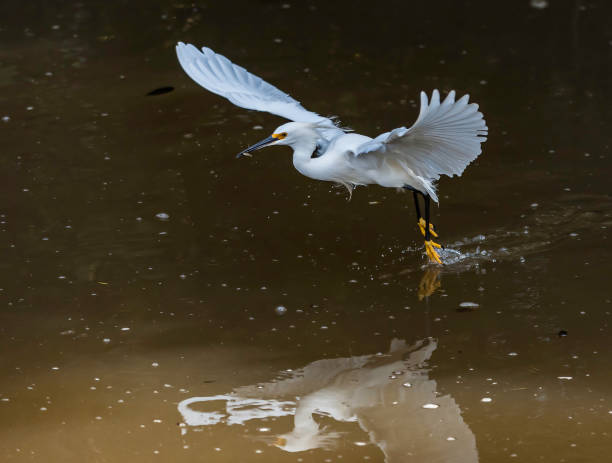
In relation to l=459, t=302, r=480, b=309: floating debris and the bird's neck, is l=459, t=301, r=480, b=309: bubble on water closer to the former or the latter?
l=459, t=302, r=480, b=309: floating debris

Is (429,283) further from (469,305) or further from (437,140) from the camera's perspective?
(437,140)

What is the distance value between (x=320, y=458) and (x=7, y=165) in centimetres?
306

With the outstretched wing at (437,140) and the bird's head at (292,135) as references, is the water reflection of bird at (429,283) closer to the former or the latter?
the outstretched wing at (437,140)

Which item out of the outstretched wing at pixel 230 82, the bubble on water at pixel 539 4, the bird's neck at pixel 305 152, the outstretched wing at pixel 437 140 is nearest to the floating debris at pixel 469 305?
the outstretched wing at pixel 437 140

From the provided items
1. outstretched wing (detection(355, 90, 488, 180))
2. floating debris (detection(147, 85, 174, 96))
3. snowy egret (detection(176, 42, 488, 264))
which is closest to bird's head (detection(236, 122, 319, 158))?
snowy egret (detection(176, 42, 488, 264))

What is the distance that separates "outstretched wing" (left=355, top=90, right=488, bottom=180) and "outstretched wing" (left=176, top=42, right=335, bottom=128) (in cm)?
65

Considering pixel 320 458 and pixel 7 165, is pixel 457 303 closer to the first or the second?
pixel 320 458

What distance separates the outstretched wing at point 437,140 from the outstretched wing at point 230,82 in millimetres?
652

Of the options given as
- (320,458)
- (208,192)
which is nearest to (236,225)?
(208,192)

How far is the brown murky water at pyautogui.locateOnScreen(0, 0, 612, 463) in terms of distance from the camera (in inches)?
133

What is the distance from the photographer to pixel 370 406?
136 inches

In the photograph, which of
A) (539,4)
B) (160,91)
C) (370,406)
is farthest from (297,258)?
(539,4)

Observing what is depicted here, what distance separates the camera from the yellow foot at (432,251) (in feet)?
14.4

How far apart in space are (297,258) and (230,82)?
2.93 ft
